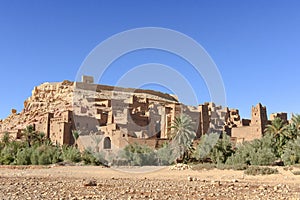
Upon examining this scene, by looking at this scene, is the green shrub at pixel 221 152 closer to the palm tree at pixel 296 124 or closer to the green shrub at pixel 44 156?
the palm tree at pixel 296 124

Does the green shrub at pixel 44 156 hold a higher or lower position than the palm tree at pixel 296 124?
lower

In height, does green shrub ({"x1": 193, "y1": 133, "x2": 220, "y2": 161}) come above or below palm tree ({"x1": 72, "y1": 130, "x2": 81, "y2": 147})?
below

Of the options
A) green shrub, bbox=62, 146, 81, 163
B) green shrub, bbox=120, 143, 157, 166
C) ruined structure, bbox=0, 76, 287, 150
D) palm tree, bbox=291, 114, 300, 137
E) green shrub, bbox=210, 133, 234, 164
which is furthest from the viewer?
ruined structure, bbox=0, 76, 287, 150

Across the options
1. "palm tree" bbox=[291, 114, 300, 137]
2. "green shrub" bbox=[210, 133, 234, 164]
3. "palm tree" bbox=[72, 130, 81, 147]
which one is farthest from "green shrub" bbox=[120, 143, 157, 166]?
"palm tree" bbox=[291, 114, 300, 137]

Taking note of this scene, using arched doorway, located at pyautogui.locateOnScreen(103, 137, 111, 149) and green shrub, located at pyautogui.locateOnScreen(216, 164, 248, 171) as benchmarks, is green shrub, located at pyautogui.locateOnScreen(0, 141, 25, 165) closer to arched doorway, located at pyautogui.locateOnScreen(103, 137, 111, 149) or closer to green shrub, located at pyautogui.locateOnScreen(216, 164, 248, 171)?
arched doorway, located at pyautogui.locateOnScreen(103, 137, 111, 149)

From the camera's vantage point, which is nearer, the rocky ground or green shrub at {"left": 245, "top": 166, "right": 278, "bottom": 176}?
the rocky ground

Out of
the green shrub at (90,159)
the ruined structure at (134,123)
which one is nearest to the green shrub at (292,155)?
the ruined structure at (134,123)

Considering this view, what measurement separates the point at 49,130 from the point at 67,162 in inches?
725

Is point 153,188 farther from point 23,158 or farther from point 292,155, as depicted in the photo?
point 23,158

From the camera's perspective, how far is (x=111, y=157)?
33625 millimetres

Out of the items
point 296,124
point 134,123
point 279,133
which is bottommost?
point 279,133

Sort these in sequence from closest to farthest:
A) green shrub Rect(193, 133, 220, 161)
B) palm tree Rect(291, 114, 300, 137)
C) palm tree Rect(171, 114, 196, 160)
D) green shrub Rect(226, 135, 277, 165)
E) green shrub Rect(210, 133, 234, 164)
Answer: green shrub Rect(226, 135, 277, 165) → green shrub Rect(210, 133, 234, 164) → green shrub Rect(193, 133, 220, 161) → palm tree Rect(291, 114, 300, 137) → palm tree Rect(171, 114, 196, 160)

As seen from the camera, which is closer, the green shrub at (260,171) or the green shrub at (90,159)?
the green shrub at (260,171)

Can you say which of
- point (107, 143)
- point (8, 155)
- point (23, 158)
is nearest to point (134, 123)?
point (107, 143)
